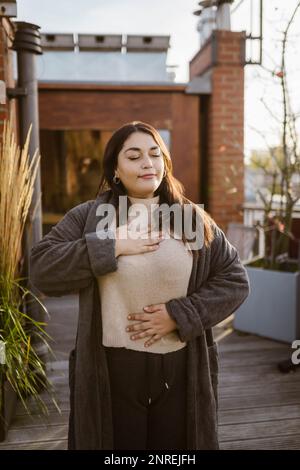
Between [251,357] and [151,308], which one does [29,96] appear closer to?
[151,308]

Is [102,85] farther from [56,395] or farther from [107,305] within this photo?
[107,305]

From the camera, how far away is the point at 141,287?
4.56 ft

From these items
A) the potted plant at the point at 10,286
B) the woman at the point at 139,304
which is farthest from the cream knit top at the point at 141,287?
the potted plant at the point at 10,286

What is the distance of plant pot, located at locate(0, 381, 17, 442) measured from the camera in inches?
92.0

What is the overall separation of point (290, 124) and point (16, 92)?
2.17m

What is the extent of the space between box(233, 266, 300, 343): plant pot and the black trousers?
2324mm

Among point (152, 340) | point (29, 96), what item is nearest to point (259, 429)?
point (152, 340)

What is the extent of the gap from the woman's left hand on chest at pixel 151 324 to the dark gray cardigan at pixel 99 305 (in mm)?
27

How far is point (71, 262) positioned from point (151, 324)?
30 cm

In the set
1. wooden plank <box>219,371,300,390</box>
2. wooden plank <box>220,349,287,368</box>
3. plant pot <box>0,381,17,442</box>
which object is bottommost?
wooden plank <box>219,371,300,390</box>

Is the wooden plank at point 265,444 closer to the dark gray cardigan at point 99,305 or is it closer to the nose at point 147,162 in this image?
the dark gray cardigan at point 99,305

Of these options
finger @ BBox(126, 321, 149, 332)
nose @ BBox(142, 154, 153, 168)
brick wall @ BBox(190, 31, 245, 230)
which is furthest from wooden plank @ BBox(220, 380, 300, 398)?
brick wall @ BBox(190, 31, 245, 230)

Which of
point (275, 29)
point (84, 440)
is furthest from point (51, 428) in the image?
point (275, 29)

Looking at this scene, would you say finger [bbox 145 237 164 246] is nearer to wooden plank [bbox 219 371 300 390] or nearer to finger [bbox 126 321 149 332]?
finger [bbox 126 321 149 332]
